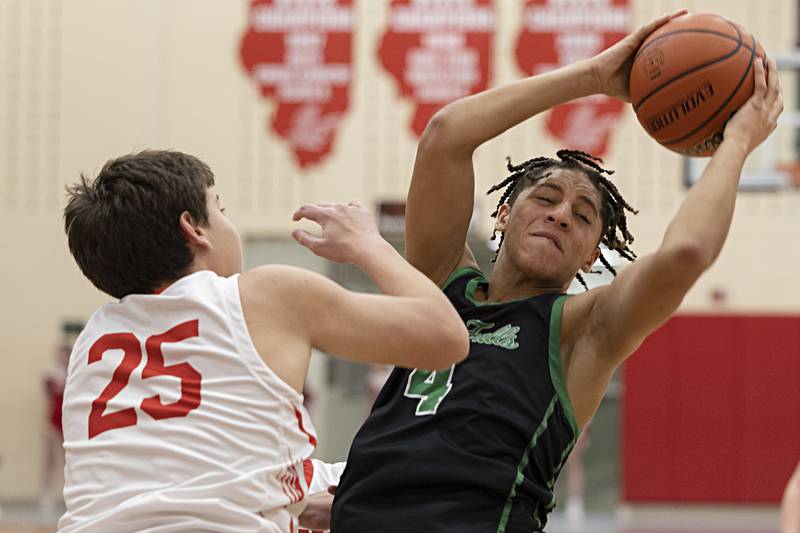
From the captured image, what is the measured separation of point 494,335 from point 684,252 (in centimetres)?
54

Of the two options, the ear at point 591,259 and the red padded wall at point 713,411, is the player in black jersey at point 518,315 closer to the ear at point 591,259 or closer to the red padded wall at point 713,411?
the ear at point 591,259

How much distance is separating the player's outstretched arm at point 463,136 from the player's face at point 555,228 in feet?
0.51

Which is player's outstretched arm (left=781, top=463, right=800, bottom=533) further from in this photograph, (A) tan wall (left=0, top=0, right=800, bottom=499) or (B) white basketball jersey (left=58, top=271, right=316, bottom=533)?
(A) tan wall (left=0, top=0, right=800, bottom=499)

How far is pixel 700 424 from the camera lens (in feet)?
35.7

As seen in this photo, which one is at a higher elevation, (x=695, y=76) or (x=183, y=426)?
(x=695, y=76)

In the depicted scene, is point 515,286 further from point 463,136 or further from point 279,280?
point 279,280

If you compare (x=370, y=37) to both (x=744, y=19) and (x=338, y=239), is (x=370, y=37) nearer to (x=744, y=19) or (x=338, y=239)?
(x=744, y=19)

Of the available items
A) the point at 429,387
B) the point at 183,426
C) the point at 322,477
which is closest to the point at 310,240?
the point at 183,426

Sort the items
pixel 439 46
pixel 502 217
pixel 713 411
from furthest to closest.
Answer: pixel 713 411, pixel 439 46, pixel 502 217

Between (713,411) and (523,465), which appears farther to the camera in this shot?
(713,411)

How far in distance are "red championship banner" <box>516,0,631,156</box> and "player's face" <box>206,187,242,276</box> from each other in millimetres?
8059

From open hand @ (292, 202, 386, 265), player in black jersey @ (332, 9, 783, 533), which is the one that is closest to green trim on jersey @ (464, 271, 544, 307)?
player in black jersey @ (332, 9, 783, 533)

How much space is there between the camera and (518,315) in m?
2.73

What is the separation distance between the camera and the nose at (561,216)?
280cm
